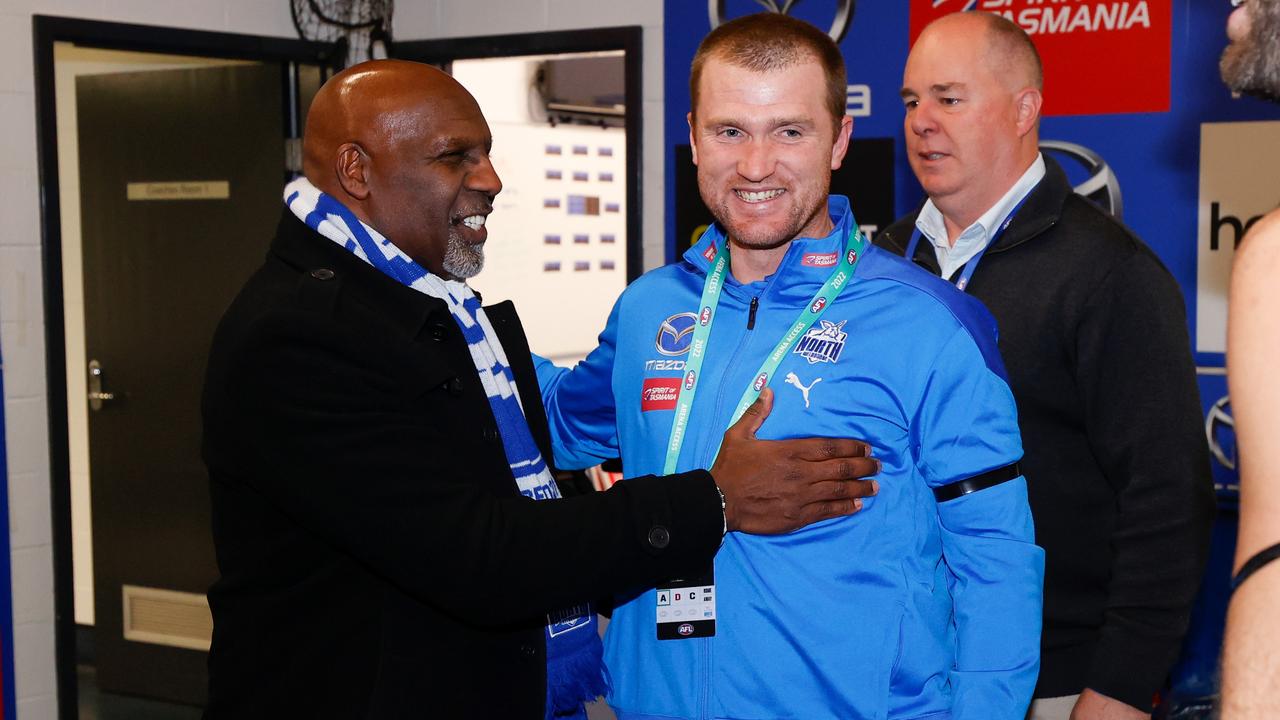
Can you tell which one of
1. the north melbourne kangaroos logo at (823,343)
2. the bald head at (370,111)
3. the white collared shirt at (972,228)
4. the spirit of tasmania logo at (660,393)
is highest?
the bald head at (370,111)

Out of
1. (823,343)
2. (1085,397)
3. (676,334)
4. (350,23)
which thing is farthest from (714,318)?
(350,23)

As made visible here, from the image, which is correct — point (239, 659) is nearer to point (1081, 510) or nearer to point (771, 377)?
point (771, 377)

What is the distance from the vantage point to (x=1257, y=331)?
1.01 meters

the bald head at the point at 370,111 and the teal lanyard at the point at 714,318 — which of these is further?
the bald head at the point at 370,111

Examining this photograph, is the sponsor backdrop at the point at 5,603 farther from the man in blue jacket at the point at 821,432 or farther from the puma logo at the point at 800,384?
the puma logo at the point at 800,384

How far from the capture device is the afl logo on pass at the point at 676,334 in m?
1.83

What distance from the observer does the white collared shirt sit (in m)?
2.43

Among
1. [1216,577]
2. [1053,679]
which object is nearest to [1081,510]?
[1053,679]

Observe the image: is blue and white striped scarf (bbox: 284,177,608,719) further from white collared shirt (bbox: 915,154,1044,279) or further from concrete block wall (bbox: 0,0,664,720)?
concrete block wall (bbox: 0,0,664,720)

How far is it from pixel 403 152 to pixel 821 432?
74cm

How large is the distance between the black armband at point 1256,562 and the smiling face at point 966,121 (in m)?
1.54

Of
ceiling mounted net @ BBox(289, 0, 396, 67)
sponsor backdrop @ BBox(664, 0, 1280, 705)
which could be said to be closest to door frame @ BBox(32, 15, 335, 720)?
ceiling mounted net @ BBox(289, 0, 396, 67)

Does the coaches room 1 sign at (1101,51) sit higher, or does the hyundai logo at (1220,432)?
the coaches room 1 sign at (1101,51)

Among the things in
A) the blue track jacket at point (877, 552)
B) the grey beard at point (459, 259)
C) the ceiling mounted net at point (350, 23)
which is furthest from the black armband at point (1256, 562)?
the ceiling mounted net at point (350, 23)
